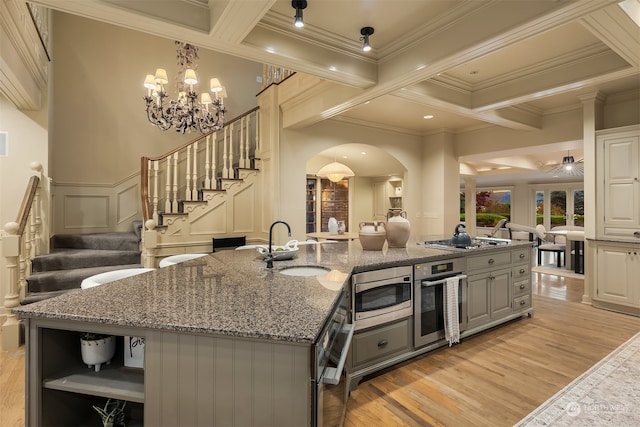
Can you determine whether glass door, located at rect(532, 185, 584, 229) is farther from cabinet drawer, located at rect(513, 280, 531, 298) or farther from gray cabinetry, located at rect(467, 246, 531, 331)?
gray cabinetry, located at rect(467, 246, 531, 331)

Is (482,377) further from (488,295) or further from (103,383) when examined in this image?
(103,383)

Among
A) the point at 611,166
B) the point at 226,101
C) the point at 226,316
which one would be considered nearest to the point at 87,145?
the point at 226,101

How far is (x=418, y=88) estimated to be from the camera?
3.44m

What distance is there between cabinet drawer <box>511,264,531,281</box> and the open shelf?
11.7ft

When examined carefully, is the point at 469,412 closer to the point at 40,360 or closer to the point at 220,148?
the point at 40,360

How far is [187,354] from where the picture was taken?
1.15 m

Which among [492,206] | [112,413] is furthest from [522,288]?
[492,206]


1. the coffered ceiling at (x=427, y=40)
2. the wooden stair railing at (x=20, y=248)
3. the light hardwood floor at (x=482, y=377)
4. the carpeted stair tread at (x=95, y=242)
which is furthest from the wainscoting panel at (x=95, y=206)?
the coffered ceiling at (x=427, y=40)

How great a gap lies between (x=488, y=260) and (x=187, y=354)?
295 cm

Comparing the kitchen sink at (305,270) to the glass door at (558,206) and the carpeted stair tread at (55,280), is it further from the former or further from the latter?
the glass door at (558,206)

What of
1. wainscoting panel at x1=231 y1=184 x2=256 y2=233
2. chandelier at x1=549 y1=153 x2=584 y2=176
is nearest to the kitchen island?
wainscoting panel at x1=231 y1=184 x2=256 y2=233

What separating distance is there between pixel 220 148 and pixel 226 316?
4579mm

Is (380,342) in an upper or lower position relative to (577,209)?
lower

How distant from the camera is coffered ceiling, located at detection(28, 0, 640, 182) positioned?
2.07 meters
